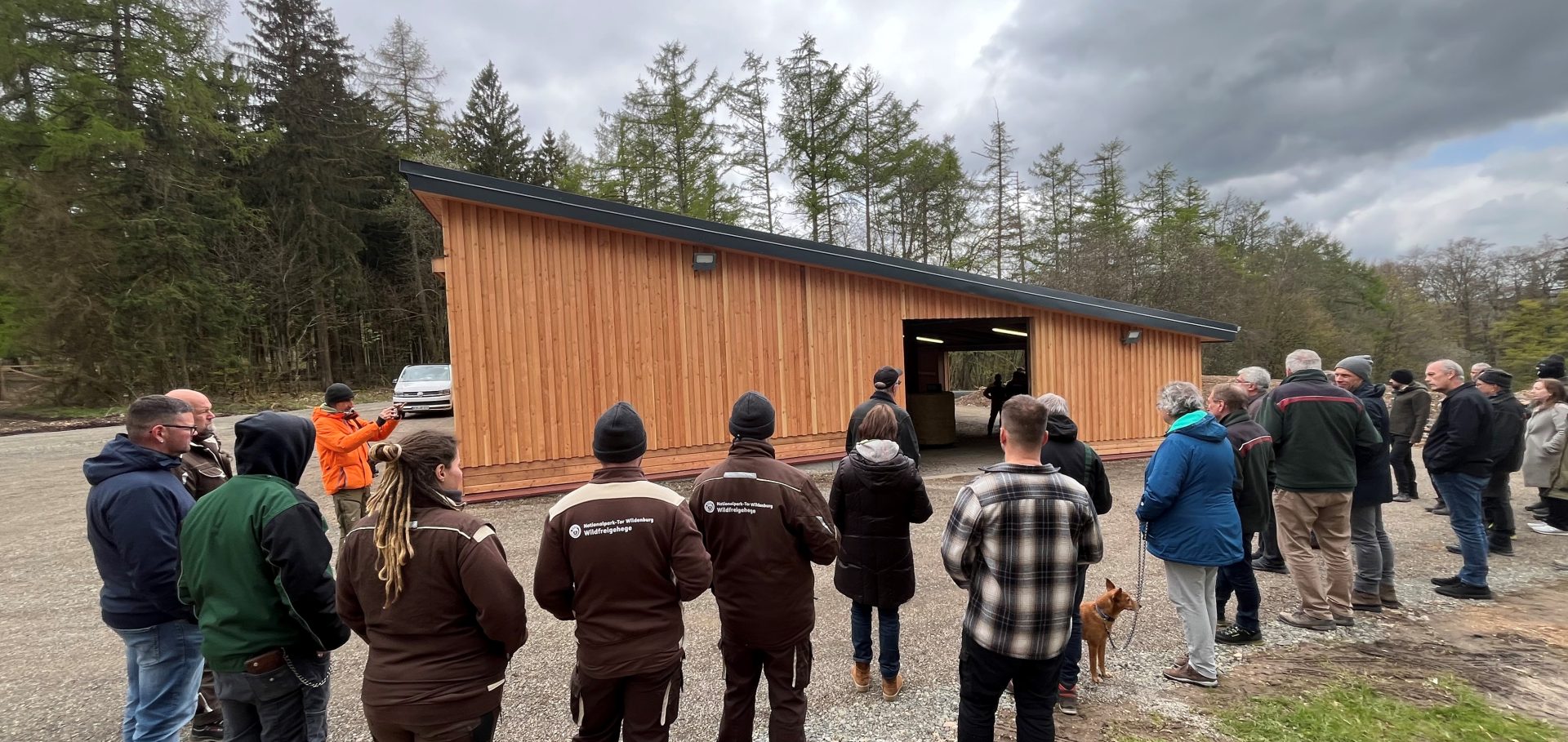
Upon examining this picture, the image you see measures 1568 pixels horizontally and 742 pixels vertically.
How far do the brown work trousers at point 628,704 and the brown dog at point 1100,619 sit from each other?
2.27 metres

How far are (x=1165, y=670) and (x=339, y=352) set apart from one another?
31.9 m

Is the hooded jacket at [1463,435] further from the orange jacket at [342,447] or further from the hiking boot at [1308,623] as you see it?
the orange jacket at [342,447]

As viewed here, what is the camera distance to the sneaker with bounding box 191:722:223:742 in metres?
3.14

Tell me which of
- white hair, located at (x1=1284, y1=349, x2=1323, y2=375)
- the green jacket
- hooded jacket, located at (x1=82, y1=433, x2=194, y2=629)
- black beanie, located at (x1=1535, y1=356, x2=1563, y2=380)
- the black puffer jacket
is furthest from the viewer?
black beanie, located at (x1=1535, y1=356, x2=1563, y2=380)

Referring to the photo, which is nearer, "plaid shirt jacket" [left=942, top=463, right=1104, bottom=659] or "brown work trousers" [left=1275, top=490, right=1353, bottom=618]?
"plaid shirt jacket" [left=942, top=463, right=1104, bottom=659]

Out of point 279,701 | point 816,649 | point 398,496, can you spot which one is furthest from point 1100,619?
point 279,701

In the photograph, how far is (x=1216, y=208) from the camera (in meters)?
25.8

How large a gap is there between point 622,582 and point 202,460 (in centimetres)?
274

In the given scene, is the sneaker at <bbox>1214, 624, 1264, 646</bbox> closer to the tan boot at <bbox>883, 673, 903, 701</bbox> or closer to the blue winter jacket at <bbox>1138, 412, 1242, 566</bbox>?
the blue winter jacket at <bbox>1138, 412, 1242, 566</bbox>

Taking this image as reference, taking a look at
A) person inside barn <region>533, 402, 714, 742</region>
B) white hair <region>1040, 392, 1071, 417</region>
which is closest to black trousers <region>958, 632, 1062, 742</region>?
person inside barn <region>533, 402, 714, 742</region>

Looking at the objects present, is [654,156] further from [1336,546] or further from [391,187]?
[1336,546]

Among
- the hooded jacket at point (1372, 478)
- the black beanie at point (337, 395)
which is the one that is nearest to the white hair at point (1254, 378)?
the hooded jacket at point (1372, 478)

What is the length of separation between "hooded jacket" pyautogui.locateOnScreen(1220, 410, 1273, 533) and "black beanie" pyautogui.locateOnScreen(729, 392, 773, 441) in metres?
2.95

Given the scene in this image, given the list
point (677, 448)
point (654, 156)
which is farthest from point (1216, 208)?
point (677, 448)
